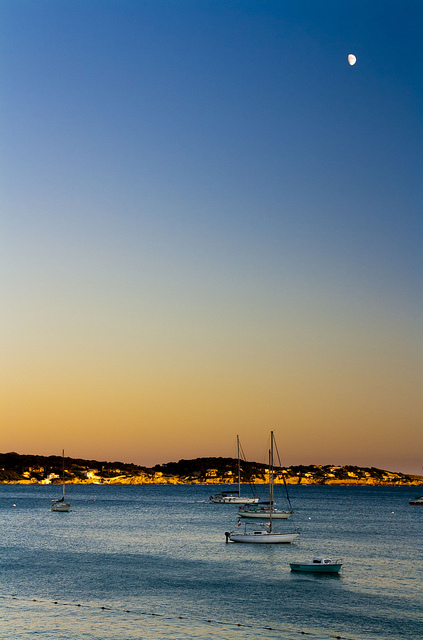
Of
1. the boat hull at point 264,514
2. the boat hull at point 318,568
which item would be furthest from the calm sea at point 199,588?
the boat hull at point 264,514

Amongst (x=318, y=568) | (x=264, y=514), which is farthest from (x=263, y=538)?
(x=264, y=514)

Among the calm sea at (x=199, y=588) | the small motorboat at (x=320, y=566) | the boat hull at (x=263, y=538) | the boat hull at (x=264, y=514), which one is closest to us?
the calm sea at (x=199, y=588)

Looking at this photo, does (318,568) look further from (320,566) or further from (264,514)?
(264,514)

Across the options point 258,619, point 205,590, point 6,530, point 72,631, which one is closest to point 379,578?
point 205,590

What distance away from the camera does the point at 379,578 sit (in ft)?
237

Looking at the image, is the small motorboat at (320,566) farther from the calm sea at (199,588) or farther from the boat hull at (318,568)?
the calm sea at (199,588)

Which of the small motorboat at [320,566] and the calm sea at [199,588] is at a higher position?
the small motorboat at [320,566]

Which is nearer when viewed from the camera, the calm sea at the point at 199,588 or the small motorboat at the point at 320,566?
the calm sea at the point at 199,588

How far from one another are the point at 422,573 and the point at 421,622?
1058 inches

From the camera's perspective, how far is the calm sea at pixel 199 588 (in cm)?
4812

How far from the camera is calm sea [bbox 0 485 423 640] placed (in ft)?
158

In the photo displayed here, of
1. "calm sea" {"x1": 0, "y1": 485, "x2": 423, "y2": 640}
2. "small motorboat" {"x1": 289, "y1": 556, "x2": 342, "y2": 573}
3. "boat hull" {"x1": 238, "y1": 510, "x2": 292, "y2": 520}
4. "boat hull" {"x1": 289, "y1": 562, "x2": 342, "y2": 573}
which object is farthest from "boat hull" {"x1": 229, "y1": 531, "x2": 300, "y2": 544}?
"boat hull" {"x1": 238, "y1": 510, "x2": 292, "y2": 520}

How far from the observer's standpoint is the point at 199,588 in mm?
62969

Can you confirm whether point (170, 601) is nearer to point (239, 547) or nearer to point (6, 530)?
point (239, 547)
